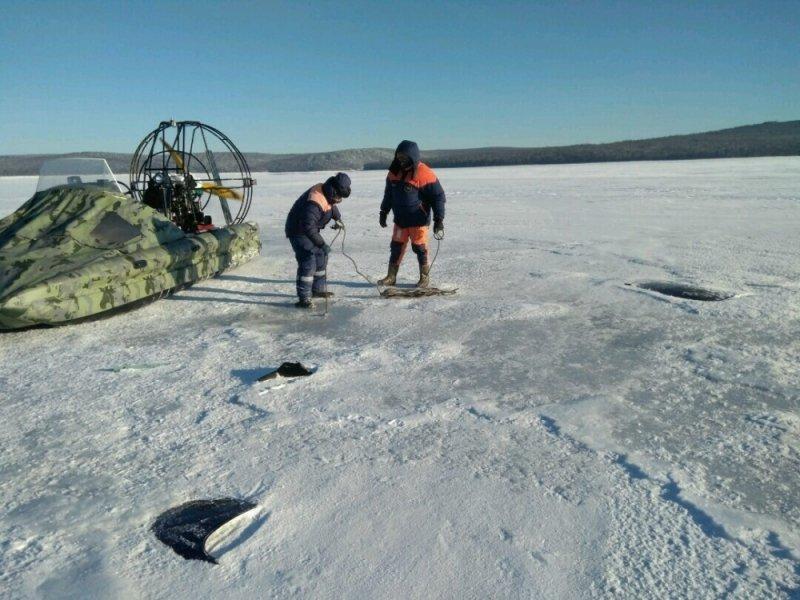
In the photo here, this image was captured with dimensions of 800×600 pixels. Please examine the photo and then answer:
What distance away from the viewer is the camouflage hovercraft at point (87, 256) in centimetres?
440

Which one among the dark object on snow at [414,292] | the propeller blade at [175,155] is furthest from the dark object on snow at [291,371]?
the propeller blade at [175,155]

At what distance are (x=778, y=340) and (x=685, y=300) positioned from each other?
1119mm

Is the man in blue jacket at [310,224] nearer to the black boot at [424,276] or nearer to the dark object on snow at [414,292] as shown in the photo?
the dark object on snow at [414,292]

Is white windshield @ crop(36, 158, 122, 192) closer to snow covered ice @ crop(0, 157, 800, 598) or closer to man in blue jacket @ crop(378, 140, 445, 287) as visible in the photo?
snow covered ice @ crop(0, 157, 800, 598)

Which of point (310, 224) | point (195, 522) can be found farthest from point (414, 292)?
point (195, 522)

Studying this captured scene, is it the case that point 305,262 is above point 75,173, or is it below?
below

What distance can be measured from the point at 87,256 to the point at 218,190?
2.77 m

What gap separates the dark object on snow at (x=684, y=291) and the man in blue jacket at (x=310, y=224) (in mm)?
3101

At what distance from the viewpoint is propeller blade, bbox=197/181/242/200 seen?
24.1 feet

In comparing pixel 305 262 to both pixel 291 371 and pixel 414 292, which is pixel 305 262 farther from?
pixel 291 371

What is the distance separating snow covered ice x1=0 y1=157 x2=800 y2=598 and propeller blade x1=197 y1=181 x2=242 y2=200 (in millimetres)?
2176

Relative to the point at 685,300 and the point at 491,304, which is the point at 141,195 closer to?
the point at 491,304

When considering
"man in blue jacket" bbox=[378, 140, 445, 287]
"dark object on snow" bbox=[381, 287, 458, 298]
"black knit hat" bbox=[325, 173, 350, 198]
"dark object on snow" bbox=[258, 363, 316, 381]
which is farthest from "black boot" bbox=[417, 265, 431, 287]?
"dark object on snow" bbox=[258, 363, 316, 381]

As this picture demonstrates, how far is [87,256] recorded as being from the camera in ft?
16.4
